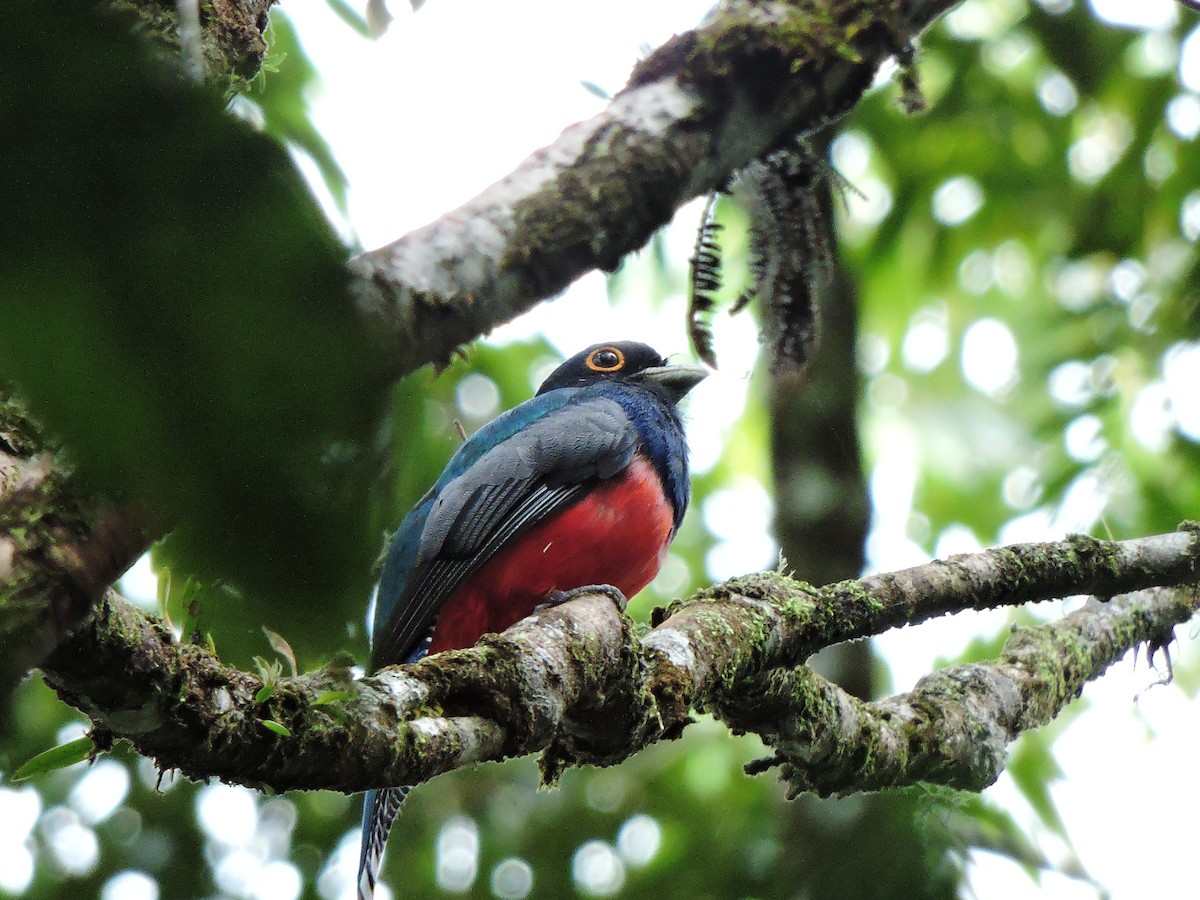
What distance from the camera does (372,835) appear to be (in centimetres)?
345

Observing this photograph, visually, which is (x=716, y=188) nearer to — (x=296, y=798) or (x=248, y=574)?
(x=248, y=574)

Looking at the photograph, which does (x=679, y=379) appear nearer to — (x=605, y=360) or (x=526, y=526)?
(x=605, y=360)

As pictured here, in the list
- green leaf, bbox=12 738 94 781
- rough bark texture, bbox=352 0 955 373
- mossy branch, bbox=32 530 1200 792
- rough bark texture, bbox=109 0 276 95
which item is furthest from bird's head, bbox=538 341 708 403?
green leaf, bbox=12 738 94 781

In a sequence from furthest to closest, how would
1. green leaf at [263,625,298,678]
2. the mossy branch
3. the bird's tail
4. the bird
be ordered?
the bird → the bird's tail → the mossy branch → green leaf at [263,625,298,678]

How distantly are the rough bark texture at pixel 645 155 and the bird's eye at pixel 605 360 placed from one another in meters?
2.62

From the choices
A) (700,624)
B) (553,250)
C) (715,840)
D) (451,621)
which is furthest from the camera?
(715,840)

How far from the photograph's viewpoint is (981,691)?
3631 mm

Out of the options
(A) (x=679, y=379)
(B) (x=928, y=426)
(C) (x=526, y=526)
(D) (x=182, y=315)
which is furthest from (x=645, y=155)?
(B) (x=928, y=426)

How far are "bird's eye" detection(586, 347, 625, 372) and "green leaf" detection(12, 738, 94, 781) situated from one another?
4075mm

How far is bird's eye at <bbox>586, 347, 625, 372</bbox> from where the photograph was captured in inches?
219

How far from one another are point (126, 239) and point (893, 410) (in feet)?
21.5

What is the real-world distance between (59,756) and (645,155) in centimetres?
158

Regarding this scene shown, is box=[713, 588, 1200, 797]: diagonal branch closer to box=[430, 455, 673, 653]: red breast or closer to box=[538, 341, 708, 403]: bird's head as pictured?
box=[430, 455, 673, 653]: red breast

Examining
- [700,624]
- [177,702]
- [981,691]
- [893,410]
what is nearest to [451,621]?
[700,624]
